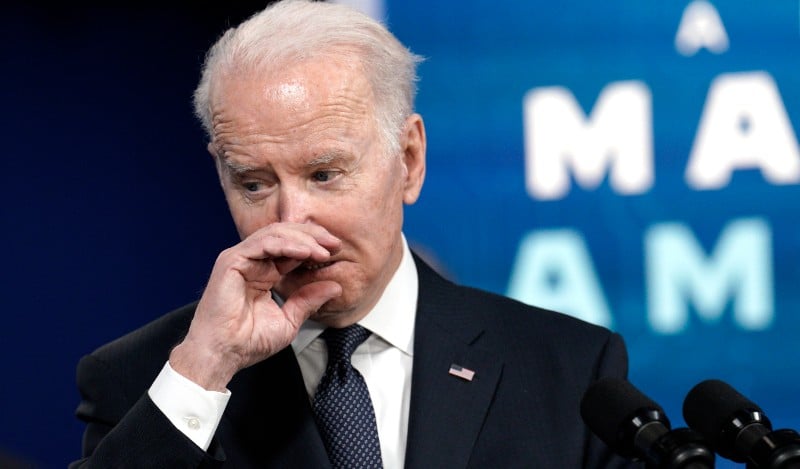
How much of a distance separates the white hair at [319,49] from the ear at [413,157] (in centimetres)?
4

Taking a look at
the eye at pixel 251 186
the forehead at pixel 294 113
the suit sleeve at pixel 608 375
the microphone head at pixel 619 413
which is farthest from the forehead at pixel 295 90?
A: the microphone head at pixel 619 413

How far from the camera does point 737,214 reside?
364 cm

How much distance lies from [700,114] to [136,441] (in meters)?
2.18

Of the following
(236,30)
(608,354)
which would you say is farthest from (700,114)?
(236,30)

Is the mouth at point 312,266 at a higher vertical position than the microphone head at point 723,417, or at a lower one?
higher

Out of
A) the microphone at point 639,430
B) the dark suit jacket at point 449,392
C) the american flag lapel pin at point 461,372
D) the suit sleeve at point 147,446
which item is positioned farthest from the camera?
the american flag lapel pin at point 461,372

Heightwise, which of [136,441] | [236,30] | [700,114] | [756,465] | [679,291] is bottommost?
[136,441]

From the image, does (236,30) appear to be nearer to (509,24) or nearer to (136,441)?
(136,441)

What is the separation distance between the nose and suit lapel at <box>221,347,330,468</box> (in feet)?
1.01

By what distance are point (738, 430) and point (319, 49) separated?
1066 millimetres

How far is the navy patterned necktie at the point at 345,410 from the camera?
2.25m

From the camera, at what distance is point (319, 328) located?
237 centimetres

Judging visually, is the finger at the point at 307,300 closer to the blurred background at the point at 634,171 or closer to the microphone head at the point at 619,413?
the microphone head at the point at 619,413

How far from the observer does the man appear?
2100 mm
